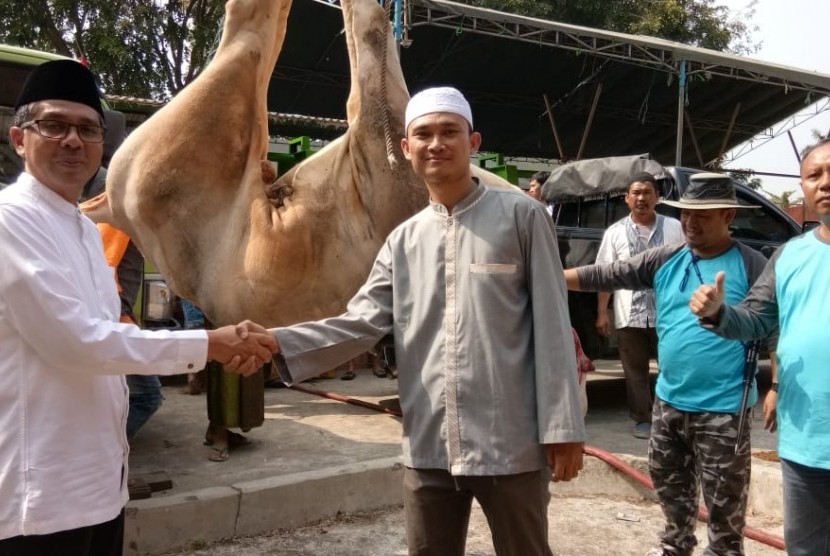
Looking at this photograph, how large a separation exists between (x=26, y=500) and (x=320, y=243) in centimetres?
132

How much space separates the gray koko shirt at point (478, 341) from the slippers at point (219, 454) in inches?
119

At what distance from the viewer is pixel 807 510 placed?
2.27 metres

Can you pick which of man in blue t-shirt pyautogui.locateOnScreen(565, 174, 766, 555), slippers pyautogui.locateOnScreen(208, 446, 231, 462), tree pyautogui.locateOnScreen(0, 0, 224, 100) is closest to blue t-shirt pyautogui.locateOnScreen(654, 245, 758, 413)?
man in blue t-shirt pyautogui.locateOnScreen(565, 174, 766, 555)

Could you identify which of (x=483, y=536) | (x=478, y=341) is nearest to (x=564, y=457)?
(x=478, y=341)

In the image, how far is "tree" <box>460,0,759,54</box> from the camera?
17203 millimetres

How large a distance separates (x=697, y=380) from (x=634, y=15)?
17.0 metres

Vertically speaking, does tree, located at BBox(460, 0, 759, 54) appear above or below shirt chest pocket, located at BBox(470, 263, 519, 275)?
above

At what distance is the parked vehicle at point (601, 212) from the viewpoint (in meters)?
6.17

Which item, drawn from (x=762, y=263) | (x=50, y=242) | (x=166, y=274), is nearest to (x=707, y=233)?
(x=762, y=263)

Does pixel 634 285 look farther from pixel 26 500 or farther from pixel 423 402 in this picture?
pixel 26 500

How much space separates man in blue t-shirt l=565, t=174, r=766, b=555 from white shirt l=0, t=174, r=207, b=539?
2.21 metres

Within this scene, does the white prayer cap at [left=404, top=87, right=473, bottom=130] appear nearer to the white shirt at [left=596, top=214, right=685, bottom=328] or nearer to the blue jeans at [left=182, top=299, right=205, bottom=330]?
the white shirt at [left=596, top=214, right=685, bottom=328]

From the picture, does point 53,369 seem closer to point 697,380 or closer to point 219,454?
point 697,380

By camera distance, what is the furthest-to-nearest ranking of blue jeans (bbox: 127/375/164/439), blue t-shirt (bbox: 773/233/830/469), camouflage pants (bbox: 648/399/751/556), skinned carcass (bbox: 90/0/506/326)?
blue jeans (bbox: 127/375/164/439), camouflage pants (bbox: 648/399/751/556), skinned carcass (bbox: 90/0/506/326), blue t-shirt (bbox: 773/233/830/469)
